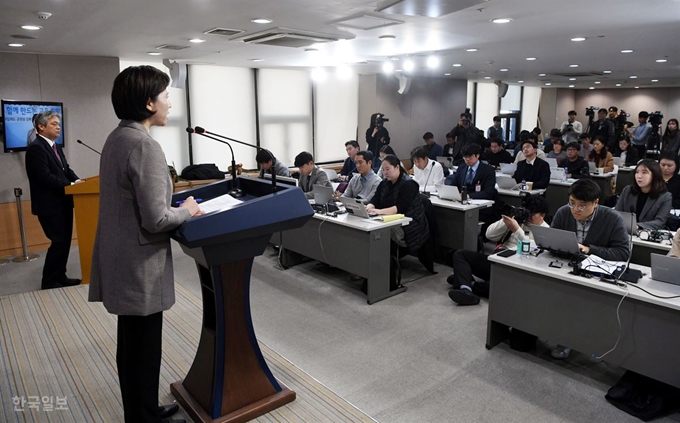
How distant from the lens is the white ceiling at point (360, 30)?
12.0ft

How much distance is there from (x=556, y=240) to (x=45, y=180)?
4.43 m

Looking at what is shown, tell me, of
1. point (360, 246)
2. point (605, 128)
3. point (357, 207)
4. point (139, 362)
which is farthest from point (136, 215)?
point (605, 128)

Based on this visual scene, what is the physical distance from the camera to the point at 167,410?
2451 millimetres

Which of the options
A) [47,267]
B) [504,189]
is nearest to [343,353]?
[47,267]

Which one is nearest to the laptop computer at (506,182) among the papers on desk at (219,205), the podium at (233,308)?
the podium at (233,308)

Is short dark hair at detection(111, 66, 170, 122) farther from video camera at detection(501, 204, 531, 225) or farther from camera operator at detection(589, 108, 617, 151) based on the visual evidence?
camera operator at detection(589, 108, 617, 151)

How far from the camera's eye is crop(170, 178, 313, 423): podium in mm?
2096

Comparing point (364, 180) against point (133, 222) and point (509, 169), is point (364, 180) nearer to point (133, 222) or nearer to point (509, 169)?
point (509, 169)

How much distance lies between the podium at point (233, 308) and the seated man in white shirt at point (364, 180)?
268 cm

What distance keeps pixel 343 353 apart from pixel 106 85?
5425mm

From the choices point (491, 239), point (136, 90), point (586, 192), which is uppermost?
point (136, 90)

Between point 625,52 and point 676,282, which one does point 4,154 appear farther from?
point 625,52

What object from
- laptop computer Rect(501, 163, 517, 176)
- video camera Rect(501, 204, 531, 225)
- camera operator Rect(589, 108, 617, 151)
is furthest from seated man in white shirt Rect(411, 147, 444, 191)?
camera operator Rect(589, 108, 617, 151)

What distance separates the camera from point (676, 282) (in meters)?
2.78
